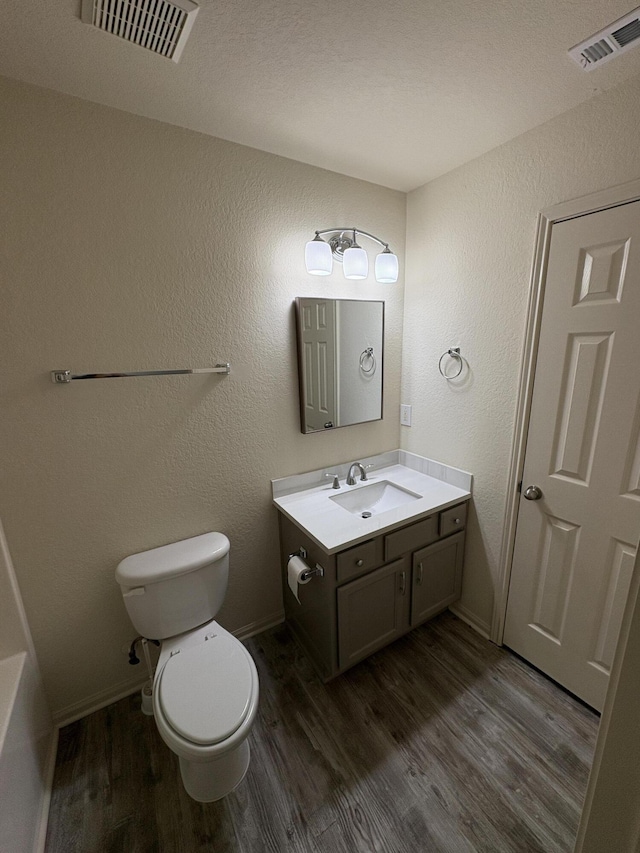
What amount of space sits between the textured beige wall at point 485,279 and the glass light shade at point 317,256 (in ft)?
2.18

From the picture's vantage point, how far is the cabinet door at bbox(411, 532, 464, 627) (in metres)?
1.85

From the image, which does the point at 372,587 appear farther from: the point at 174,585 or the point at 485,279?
the point at 485,279

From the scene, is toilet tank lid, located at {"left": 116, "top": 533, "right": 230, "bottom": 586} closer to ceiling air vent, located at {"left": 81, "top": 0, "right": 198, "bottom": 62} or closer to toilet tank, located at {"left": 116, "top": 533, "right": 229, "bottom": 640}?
toilet tank, located at {"left": 116, "top": 533, "right": 229, "bottom": 640}

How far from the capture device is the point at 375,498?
6.91 feet

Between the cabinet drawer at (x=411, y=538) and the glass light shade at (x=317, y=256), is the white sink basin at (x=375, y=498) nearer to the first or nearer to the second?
the cabinet drawer at (x=411, y=538)

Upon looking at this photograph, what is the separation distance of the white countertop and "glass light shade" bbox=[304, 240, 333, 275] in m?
1.12

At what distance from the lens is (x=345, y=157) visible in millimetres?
1682

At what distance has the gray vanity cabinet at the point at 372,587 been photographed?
5.24ft

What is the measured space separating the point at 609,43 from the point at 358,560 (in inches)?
74.9

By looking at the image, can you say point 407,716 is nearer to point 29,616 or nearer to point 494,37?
point 29,616

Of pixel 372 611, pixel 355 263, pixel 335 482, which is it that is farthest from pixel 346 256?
pixel 372 611

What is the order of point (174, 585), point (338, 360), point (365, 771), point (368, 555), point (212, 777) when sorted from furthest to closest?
1. point (338, 360)
2. point (368, 555)
3. point (174, 585)
4. point (365, 771)
5. point (212, 777)

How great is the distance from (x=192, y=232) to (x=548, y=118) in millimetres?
1476

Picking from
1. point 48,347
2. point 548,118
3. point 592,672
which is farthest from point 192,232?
point 592,672
